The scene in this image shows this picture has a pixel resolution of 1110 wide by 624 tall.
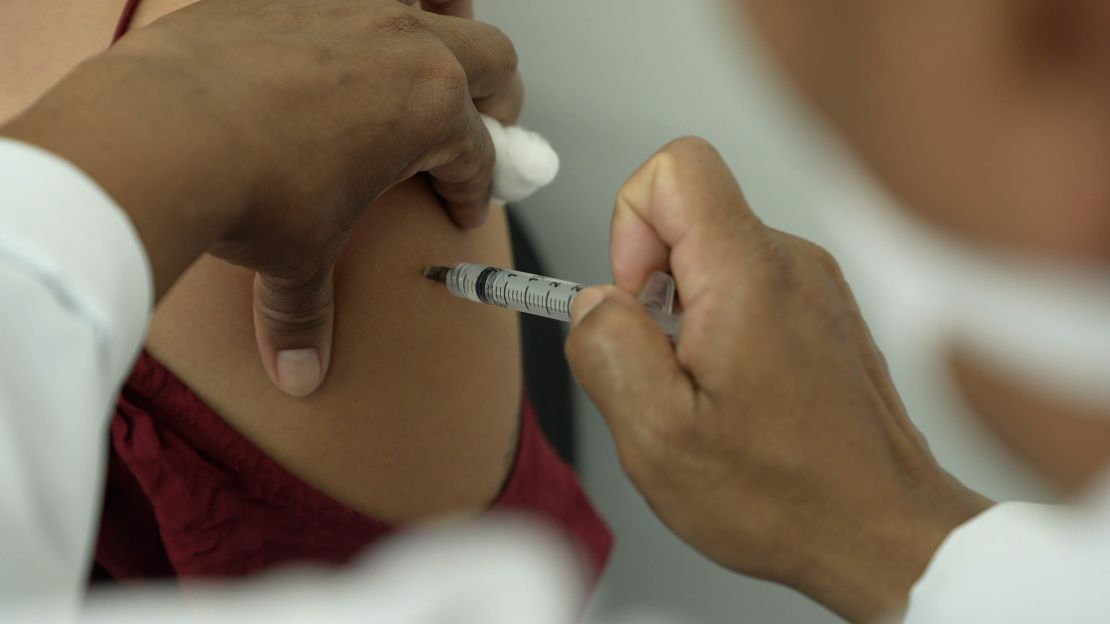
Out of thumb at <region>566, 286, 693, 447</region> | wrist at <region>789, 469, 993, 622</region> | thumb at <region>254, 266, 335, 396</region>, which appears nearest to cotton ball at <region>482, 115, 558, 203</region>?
thumb at <region>254, 266, 335, 396</region>

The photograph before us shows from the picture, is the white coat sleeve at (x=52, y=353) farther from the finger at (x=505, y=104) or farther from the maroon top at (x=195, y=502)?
the finger at (x=505, y=104)

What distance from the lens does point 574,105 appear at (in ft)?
3.44

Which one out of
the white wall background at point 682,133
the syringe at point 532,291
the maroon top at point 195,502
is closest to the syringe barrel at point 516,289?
the syringe at point 532,291

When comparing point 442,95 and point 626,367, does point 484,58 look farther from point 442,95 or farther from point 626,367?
point 626,367

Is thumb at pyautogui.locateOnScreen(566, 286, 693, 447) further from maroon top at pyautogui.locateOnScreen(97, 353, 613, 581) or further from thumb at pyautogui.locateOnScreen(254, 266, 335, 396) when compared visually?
maroon top at pyautogui.locateOnScreen(97, 353, 613, 581)

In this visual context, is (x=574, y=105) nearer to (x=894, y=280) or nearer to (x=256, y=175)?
(x=894, y=280)

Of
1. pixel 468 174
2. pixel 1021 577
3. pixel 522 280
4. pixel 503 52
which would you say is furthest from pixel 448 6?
pixel 1021 577

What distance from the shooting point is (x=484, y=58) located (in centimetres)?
76

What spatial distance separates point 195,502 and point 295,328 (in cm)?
18

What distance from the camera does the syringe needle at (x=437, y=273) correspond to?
29.7 inches

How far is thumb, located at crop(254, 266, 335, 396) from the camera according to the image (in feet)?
2.07

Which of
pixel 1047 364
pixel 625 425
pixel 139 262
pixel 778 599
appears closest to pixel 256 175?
pixel 139 262

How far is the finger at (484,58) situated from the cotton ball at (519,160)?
0.09ft

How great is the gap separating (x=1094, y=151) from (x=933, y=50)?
10 centimetres
